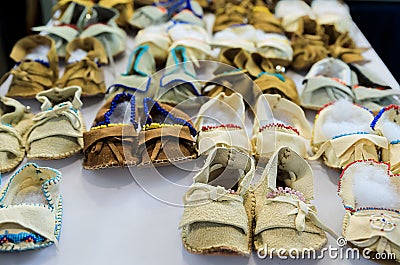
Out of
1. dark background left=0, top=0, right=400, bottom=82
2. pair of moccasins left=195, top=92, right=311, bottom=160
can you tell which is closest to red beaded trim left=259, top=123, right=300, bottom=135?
pair of moccasins left=195, top=92, right=311, bottom=160

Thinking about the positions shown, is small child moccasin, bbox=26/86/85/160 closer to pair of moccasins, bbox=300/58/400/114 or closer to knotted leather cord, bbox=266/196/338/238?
knotted leather cord, bbox=266/196/338/238

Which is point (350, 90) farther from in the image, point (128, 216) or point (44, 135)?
point (44, 135)

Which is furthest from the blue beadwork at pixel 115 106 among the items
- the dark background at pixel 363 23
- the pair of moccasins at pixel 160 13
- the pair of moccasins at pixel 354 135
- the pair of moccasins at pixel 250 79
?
the dark background at pixel 363 23

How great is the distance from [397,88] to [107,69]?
38.1 inches

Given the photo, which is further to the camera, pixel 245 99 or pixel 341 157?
pixel 245 99

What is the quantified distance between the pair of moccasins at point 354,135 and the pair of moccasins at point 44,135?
0.62 metres

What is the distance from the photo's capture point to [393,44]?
222 centimetres

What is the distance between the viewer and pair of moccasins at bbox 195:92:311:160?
1071 millimetres

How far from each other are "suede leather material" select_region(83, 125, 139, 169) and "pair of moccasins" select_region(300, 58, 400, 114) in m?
0.54

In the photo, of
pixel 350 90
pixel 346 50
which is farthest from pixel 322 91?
pixel 346 50

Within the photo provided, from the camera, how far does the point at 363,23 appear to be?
92.3 inches

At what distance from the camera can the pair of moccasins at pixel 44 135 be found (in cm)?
106

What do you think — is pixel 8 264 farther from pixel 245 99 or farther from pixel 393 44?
pixel 393 44

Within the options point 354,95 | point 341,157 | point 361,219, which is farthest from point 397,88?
point 361,219
